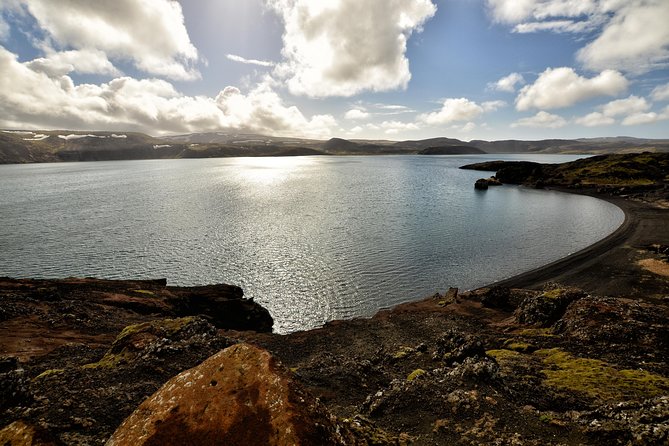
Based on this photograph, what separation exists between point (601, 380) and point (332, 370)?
1549 cm

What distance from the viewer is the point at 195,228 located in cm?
8006

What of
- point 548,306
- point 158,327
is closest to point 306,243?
point 158,327

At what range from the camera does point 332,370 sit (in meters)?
21.6

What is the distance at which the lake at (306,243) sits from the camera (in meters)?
49.6

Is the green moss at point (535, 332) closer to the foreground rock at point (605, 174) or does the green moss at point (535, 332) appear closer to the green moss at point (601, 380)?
the green moss at point (601, 380)

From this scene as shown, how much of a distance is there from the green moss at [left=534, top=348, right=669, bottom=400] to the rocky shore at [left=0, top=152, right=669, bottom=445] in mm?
125

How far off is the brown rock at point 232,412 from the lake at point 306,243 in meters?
32.5

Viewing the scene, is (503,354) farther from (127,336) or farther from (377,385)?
(127,336)

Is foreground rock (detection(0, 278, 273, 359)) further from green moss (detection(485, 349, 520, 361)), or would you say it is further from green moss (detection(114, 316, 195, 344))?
green moss (detection(485, 349, 520, 361))

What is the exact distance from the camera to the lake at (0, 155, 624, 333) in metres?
49.6

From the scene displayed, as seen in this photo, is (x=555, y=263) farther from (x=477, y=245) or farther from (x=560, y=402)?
(x=560, y=402)

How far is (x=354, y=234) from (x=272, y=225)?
22509mm

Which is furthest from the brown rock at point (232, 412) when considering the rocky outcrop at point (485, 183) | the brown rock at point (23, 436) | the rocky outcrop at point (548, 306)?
the rocky outcrop at point (485, 183)

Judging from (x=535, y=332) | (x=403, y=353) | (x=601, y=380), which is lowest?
(x=403, y=353)
